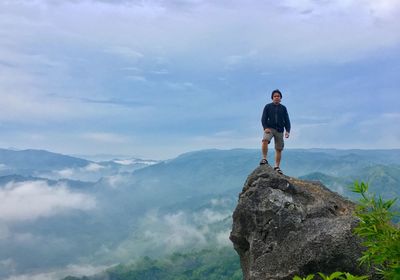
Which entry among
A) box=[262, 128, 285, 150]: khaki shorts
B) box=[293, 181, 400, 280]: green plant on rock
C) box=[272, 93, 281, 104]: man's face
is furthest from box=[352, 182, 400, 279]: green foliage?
box=[262, 128, 285, 150]: khaki shorts

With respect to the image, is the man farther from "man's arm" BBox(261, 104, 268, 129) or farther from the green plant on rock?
the green plant on rock

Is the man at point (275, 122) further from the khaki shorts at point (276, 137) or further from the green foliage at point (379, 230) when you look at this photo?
the green foliage at point (379, 230)

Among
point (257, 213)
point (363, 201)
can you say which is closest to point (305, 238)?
point (257, 213)

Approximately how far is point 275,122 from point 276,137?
2.75ft

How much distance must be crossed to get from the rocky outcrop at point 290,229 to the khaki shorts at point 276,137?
1600 mm

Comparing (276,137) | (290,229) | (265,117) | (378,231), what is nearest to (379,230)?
(378,231)

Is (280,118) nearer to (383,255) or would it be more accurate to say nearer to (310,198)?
(310,198)

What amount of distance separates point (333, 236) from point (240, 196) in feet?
18.5

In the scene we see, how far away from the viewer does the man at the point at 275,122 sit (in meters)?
19.8

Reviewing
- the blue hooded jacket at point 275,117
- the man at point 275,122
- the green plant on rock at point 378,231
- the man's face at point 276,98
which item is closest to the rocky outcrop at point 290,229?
the man at point 275,122

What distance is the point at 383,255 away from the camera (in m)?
5.66

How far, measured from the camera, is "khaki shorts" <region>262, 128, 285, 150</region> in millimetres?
20109

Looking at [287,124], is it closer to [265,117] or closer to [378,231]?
[265,117]

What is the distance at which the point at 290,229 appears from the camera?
52.3 feet
